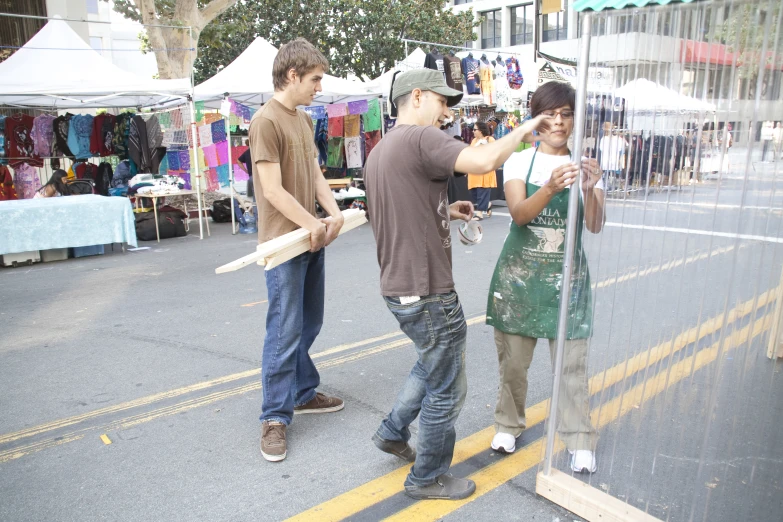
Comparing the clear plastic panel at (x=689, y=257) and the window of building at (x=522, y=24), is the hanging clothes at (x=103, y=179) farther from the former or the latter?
the window of building at (x=522, y=24)

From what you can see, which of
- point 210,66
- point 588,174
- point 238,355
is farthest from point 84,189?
point 210,66

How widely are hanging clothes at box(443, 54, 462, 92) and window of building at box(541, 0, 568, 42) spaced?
26519 millimetres

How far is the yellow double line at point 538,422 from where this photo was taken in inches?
82.4

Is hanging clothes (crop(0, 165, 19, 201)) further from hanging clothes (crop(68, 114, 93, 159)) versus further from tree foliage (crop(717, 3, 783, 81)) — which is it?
tree foliage (crop(717, 3, 783, 81))

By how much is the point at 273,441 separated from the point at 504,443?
113cm

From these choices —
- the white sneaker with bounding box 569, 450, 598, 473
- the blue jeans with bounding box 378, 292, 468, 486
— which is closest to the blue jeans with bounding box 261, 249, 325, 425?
the blue jeans with bounding box 378, 292, 468, 486

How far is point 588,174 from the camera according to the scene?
7.66 ft

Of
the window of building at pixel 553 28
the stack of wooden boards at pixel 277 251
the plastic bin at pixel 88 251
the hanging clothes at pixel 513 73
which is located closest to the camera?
the stack of wooden boards at pixel 277 251

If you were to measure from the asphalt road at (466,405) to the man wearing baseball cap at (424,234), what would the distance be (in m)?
0.48

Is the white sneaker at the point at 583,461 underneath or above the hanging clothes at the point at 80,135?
underneath

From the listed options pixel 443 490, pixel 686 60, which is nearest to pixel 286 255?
pixel 443 490

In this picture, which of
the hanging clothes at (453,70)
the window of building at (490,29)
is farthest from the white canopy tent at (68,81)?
the window of building at (490,29)

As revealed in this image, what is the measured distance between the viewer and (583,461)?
2.64m

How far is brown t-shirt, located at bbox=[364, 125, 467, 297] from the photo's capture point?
235cm
